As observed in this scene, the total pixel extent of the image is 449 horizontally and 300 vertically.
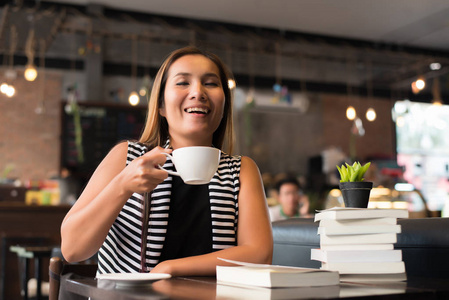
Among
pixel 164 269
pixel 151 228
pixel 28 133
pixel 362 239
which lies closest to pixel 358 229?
pixel 362 239

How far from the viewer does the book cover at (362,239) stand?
1.25 metres

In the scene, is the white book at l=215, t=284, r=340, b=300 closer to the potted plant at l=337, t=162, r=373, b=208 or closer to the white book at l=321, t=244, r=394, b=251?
the white book at l=321, t=244, r=394, b=251

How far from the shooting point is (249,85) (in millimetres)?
8867

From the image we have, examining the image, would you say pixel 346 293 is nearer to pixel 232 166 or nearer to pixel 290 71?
pixel 232 166

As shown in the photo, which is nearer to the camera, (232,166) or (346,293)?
(346,293)

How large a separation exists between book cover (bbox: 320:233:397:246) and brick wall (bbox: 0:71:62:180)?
7.92 m

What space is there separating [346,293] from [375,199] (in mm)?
4653

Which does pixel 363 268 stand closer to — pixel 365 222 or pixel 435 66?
pixel 365 222

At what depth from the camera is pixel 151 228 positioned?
1.49 m

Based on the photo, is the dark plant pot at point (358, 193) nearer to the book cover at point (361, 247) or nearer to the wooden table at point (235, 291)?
the book cover at point (361, 247)

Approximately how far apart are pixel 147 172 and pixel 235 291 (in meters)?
0.33

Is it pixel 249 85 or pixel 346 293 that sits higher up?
pixel 249 85

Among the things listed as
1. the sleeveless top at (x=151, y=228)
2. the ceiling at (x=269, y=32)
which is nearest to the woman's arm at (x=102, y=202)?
the sleeveless top at (x=151, y=228)

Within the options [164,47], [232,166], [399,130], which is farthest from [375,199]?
[399,130]
